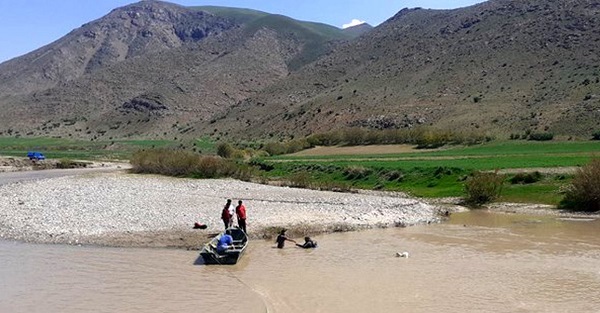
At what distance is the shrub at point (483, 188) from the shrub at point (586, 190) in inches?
188

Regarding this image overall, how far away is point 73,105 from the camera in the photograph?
179 metres

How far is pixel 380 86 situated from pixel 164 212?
91.4 meters

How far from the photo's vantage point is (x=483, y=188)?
4216cm

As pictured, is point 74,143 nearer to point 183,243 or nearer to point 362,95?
point 362,95

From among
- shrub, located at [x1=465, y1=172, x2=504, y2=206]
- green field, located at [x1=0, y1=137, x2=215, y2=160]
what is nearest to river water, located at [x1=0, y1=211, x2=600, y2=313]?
shrub, located at [x1=465, y1=172, x2=504, y2=206]

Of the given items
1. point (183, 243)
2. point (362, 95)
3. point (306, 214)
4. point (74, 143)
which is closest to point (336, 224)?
point (306, 214)

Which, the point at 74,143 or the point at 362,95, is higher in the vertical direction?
the point at 362,95

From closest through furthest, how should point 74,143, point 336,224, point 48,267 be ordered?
point 48,267
point 336,224
point 74,143

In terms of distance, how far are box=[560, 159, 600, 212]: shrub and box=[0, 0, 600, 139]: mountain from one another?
143 ft

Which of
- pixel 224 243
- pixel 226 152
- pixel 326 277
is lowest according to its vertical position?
pixel 226 152

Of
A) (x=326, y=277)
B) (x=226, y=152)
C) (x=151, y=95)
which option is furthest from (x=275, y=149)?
(x=151, y=95)

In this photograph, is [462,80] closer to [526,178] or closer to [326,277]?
[526,178]

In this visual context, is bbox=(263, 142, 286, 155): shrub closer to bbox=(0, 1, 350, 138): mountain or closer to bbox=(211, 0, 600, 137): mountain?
bbox=(211, 0, 600, 137): mountain

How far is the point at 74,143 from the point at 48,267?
129105 mm
